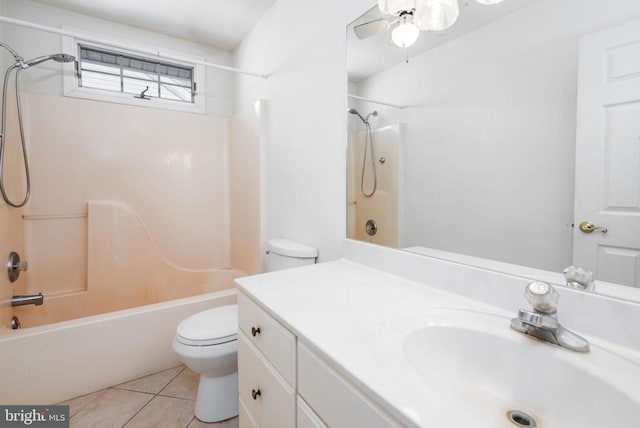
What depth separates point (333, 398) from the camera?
0.62 metres

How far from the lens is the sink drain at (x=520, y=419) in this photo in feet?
1.96

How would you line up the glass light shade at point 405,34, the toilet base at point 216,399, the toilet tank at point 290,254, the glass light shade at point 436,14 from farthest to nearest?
the toilet tank at point 290,254 → the toilet base at point 216,399 → the glass light shade at point 405,34 → the glass light shade at point 436,14

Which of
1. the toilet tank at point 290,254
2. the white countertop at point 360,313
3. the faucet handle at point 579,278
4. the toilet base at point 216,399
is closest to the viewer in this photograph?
the white countertop at point 360,313

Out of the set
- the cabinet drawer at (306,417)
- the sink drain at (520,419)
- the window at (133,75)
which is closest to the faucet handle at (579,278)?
the sink drain at (520,419)

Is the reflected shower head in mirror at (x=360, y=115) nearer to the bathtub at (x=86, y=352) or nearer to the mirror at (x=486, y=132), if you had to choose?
the mirror at (x=486, y=132)

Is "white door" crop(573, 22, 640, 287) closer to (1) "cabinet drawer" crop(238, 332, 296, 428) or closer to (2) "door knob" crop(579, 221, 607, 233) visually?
(2) "door knob" crop(579, 221, 607, 233)

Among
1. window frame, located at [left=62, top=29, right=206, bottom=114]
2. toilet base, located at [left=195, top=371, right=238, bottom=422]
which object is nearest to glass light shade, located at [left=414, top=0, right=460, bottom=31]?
window frame, located at [left=62, top=29, right=206, bottom=114]

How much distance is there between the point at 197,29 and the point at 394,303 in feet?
8.78

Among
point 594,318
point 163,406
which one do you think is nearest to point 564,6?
point 594,318

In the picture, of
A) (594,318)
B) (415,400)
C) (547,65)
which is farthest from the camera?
(547,65)

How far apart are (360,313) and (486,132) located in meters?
0.68

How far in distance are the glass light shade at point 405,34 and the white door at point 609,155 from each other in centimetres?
55

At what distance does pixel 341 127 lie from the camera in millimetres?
1470

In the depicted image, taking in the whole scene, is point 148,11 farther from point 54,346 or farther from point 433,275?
point 433,275
